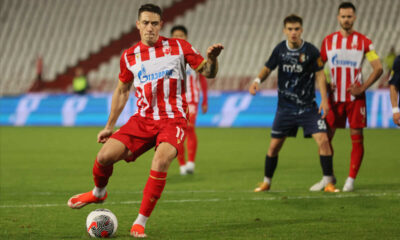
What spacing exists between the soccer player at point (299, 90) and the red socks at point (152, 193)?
260 cm

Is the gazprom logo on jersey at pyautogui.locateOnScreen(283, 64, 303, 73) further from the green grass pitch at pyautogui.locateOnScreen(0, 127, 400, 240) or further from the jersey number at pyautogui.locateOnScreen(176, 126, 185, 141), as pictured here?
the jersey number at pyautogui.locateOnScreen(176, 126, 185, 141)

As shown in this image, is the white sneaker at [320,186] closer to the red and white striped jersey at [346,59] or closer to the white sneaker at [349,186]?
the white sneaker at [349,186]

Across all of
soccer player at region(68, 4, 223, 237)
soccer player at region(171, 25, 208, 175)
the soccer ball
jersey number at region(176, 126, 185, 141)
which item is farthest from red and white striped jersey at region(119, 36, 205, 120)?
soccer player at region(171, 25, 208, 175)

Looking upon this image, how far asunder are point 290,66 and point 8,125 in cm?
1572

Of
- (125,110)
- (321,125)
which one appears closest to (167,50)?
(321,125)

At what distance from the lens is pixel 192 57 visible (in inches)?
215

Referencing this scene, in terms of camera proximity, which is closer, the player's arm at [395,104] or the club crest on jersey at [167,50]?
the club crest on jersey at [167,50]

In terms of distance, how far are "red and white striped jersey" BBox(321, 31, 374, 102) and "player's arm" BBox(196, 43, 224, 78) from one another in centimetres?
281

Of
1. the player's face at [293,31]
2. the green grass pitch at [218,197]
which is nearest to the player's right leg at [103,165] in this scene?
the green grass pitch at [218,197]

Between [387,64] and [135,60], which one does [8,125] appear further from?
[135,60]

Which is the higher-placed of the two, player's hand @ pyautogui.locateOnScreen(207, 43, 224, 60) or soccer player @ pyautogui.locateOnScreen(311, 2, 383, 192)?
player's hand @ pyautogui.locateOnScreen(207, 43, 224, 60)

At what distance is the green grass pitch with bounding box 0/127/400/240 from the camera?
5.28 m

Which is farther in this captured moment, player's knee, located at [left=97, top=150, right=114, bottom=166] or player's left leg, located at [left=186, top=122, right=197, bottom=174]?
player's left leg, located at [left=186, top=122, right=197, bottom=174]

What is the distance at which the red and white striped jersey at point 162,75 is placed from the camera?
542 cm
